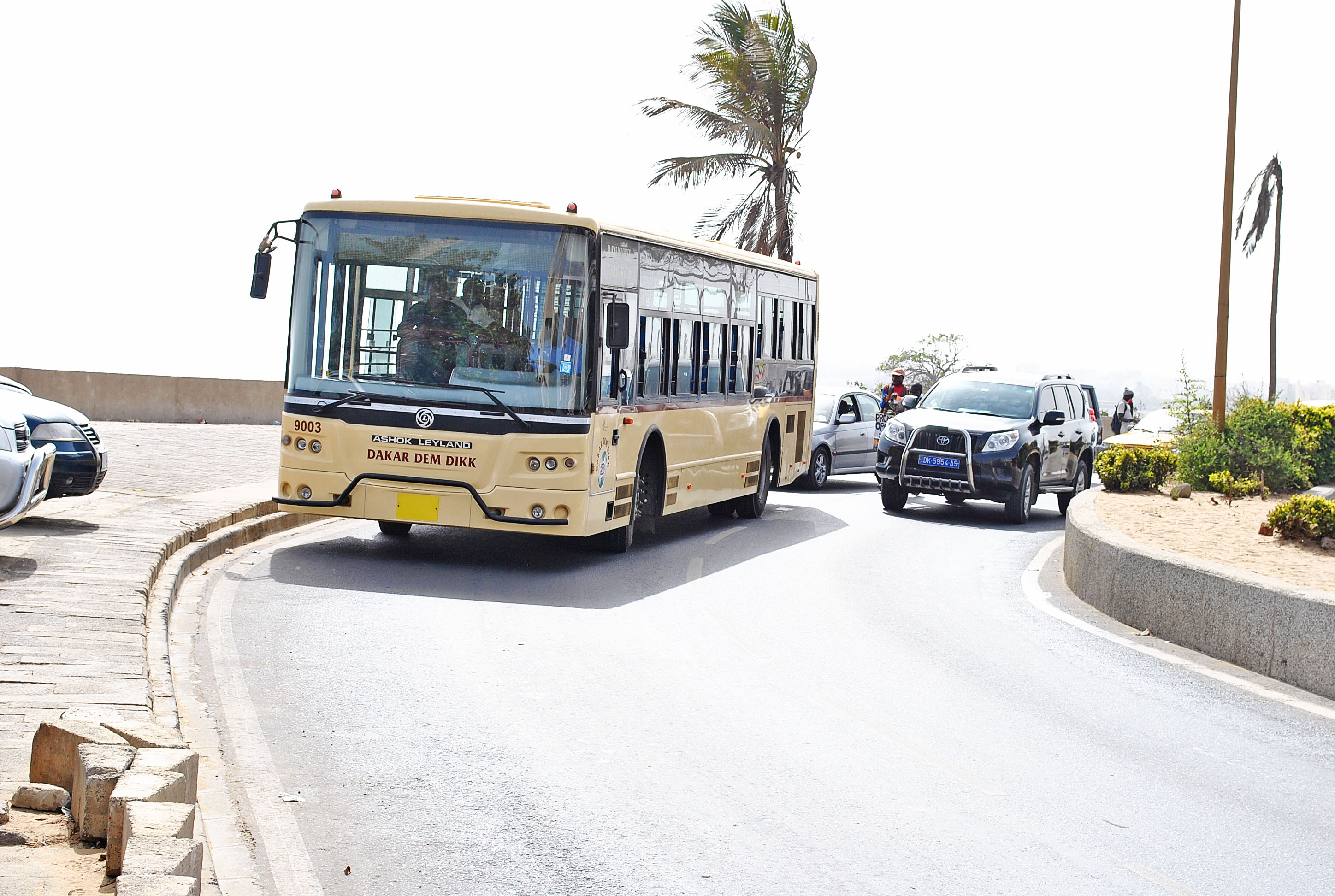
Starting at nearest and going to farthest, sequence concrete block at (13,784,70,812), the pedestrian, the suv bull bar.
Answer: concrete block at (13,784,70,812) → the suv bull bar → the pedestrian

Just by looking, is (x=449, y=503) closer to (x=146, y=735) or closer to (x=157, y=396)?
(x=146, y=735)

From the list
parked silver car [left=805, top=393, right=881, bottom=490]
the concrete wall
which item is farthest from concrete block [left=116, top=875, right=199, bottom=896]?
the concrete wall

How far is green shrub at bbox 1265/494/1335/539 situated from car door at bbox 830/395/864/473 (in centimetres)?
1084

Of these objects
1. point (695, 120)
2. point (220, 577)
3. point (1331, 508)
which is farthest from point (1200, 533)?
point (695, 120)

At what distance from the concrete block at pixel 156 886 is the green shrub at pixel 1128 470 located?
16980 mm

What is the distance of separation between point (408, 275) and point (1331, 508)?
27.1 feet

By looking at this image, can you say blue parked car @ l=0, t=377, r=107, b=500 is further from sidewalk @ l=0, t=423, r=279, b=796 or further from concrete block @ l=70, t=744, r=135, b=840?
concrete block @ l=70, t=744, r=135, b=840

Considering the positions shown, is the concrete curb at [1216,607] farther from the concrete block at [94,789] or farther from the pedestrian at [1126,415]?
the pedestrian at [1126,415]

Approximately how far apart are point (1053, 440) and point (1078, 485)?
1.83 metres

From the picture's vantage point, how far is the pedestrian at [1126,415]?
3983cm

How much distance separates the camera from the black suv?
19797 mm

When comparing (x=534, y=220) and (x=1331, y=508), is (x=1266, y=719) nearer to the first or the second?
(x=1331, y=508)

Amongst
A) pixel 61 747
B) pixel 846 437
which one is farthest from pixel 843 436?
pixel 61 747

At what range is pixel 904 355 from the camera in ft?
211
